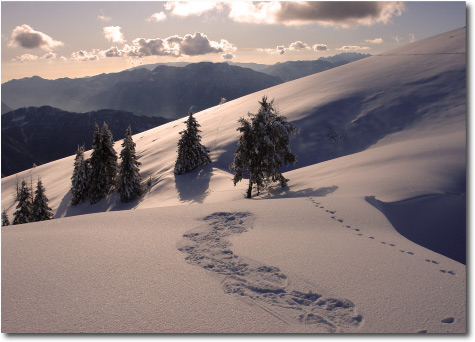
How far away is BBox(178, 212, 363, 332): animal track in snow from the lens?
158 inches

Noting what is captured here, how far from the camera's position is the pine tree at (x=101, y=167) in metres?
32.1

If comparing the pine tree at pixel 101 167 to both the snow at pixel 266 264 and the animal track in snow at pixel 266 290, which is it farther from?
the animal track in snow at pixel 266 290

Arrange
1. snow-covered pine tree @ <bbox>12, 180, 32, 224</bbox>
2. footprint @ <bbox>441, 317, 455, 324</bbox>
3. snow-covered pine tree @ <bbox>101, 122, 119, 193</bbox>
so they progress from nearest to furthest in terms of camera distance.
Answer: footprint @ <bbox>441, 317, 455, 324</bbox> → snow-covered pine tree @ <bbox>12, 180, 32, 224</bbox> → snow-covered pine tree @ <bbox>101, 122, 119, 193</bbox>

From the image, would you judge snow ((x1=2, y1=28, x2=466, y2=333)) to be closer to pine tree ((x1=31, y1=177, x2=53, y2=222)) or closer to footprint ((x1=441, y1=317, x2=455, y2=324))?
footprint ((x1=441, y1=317, x2=455, y2=324))

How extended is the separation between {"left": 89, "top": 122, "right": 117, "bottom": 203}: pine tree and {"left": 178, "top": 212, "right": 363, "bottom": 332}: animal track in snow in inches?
1163

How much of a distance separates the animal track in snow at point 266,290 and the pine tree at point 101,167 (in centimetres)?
2954

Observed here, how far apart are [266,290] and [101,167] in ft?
105

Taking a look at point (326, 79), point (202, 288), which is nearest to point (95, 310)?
point (202, 288)

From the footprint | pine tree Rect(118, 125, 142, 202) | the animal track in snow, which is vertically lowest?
the footprint

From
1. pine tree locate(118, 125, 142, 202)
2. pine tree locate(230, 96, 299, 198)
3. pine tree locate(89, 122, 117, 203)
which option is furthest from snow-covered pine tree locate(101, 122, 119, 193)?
pine tree locate(230, 96, 299, 198)

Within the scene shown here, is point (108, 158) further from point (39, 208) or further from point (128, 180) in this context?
point (39, 208)

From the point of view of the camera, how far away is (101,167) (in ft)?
105

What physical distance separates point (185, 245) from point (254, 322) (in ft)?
8.56

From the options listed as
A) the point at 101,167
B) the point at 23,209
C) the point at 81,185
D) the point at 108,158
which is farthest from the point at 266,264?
the point at 23,209
